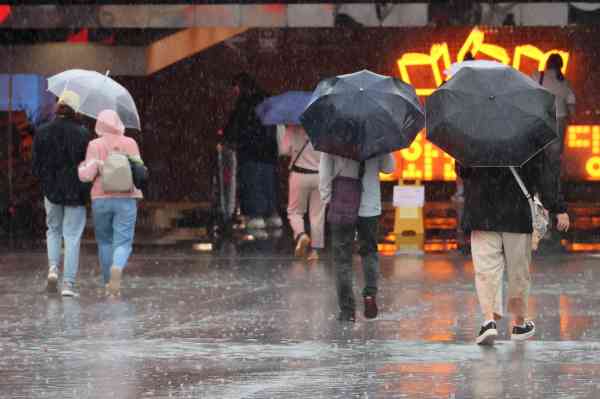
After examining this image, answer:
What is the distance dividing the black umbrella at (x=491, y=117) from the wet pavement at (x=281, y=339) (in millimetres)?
1301

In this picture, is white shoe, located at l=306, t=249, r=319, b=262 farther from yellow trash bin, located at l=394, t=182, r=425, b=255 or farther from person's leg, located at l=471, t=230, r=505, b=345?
person's leg, located at l=471, t=230, r=505, b=345

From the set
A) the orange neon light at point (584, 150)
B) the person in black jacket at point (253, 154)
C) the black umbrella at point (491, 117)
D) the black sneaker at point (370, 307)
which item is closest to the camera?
the black umbrella at point (491, 117)

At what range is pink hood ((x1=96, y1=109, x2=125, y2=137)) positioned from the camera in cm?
1486

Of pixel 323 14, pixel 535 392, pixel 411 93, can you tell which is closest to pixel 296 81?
pixel 323 14

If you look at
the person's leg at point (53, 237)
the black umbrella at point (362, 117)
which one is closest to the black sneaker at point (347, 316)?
the black umbrella at point (362, 117)

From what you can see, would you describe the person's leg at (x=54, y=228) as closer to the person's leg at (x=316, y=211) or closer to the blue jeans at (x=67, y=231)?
the blue jeans at (x=67, y=231)

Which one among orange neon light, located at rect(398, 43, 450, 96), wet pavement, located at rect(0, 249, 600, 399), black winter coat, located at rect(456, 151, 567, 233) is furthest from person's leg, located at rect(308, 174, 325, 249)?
orange neon light, located at rect(398, 43, 450, 96)

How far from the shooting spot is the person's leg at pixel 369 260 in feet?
41.1

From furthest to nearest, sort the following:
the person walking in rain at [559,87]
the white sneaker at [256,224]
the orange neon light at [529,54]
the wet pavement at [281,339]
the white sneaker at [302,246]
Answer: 1. the orange neon light at [529,54]
2. the white sneaker at [256,224]
3. the person walking in rain at [559,87]
4. the white sneaker at [302,246]
5. the wet pavement at [281,339]

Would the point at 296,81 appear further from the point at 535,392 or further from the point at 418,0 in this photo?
the point at 535,392

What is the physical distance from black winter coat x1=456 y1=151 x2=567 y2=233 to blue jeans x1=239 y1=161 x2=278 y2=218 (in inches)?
458

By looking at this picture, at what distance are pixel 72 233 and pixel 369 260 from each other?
3504 millimetres

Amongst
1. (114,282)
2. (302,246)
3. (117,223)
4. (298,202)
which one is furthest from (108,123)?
(298,202)

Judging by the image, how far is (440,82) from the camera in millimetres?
26219
